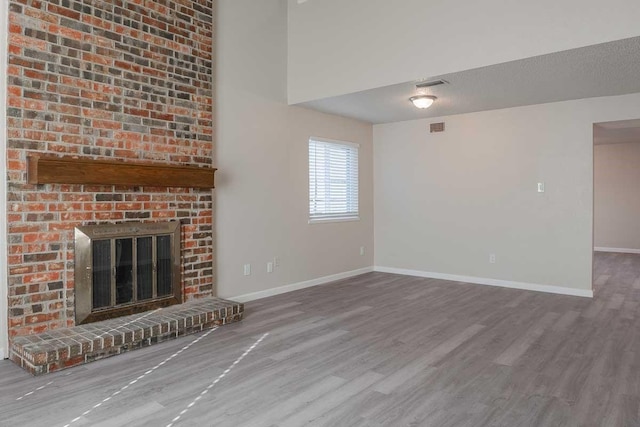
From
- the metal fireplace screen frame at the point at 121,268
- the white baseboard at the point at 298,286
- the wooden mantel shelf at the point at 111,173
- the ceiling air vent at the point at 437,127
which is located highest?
the ceiling air vent at the point at 437,127

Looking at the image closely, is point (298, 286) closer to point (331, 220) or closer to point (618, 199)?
point (331, 220)

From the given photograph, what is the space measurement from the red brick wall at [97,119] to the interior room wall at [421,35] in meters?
1.31

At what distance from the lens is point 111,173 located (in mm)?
3512

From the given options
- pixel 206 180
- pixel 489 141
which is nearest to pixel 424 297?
pixel 489 141

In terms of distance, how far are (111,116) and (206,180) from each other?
1.01m

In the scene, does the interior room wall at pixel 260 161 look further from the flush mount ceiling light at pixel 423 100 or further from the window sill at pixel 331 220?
the flush mount ceiling light at pixel 423 100

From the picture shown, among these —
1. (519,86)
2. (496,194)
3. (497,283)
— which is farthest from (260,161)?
(497,283)

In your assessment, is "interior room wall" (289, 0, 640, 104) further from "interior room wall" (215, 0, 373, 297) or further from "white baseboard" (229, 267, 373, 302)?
"white baseboard" (229, 267, 373, 302)

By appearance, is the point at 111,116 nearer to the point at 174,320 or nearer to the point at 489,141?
the point at 174,320

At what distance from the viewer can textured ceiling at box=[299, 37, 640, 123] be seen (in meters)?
3.73

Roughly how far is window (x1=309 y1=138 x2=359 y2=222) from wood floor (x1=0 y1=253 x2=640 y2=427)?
1.86m

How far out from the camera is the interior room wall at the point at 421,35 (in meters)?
3.46

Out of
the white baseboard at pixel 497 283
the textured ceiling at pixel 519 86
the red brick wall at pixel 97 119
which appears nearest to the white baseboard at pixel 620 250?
the white baseboard at pixel 497 283

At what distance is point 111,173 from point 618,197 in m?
9.88
